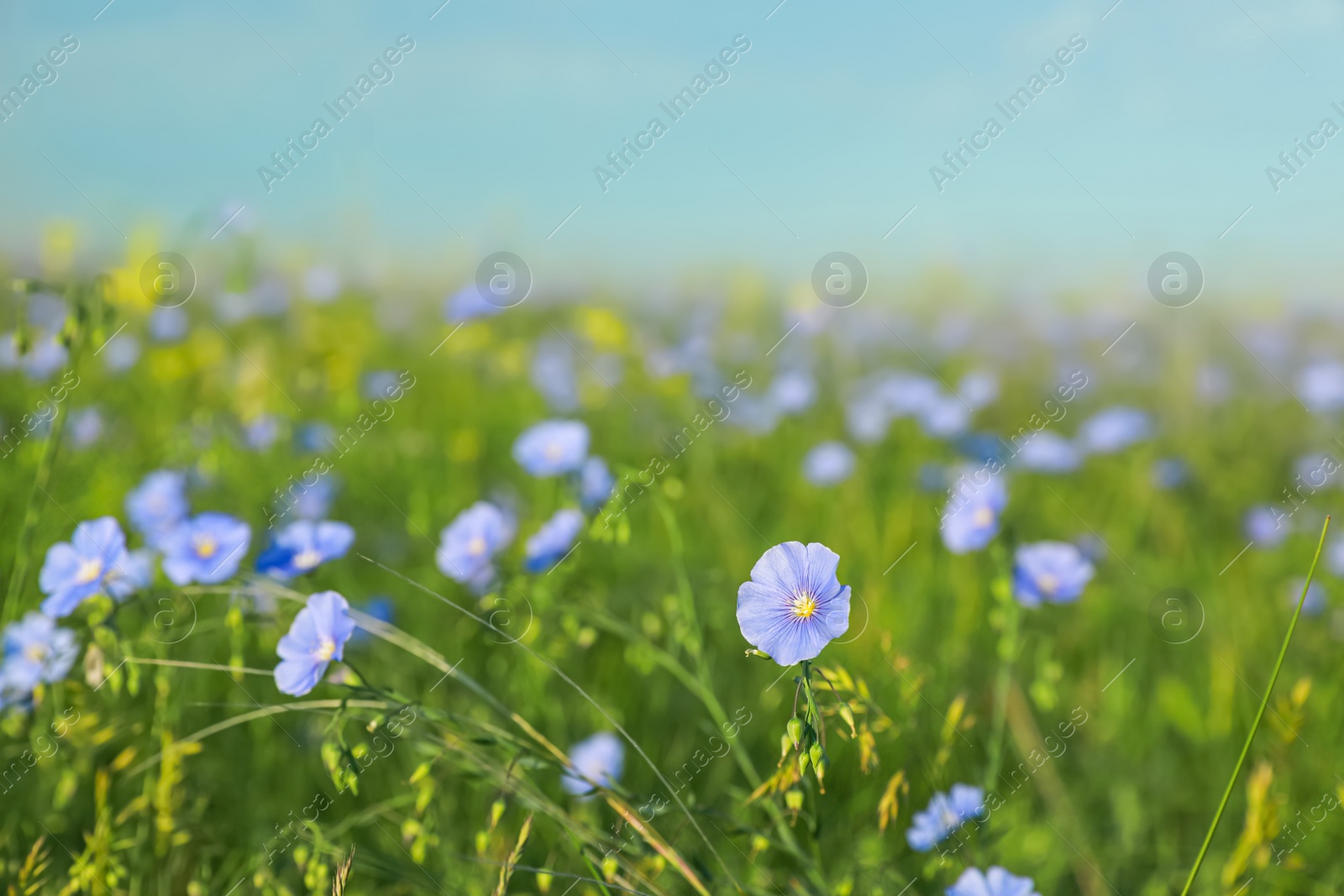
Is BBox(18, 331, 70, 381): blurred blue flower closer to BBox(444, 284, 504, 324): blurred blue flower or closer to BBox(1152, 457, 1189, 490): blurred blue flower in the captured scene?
BBox(444, 284, 504, 324): blurred blue flower

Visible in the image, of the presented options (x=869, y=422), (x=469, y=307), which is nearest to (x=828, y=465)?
(x=869, y=422)

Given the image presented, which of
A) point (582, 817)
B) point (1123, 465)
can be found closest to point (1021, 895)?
point (582, 817)

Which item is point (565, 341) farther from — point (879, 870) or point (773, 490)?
point (879, 870)

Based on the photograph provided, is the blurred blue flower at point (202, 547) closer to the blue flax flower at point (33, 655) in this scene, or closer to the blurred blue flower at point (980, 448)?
the blue flax flower at point (33, 655)

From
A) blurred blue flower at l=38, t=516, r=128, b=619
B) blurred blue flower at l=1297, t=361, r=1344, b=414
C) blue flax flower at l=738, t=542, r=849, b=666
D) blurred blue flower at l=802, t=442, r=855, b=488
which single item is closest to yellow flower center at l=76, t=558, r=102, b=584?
blurred blue flower at l=38, t=516, r=128, b=619

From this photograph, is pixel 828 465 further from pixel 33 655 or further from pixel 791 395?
pixel 33 655

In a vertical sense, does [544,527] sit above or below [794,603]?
below
